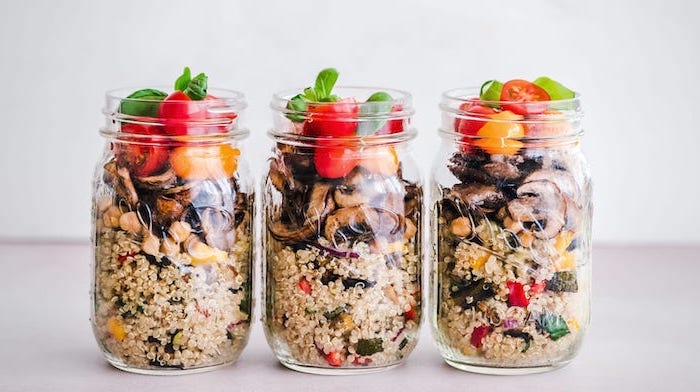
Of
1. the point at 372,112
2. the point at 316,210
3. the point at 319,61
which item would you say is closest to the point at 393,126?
the point at 372,112

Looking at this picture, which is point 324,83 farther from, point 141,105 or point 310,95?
point 141,105

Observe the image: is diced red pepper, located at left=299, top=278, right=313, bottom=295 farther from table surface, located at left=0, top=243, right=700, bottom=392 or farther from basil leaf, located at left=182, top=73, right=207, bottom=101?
basil leaf, located at left=182, top=73, right=207, bottom=101

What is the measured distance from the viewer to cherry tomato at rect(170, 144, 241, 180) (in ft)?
4.78

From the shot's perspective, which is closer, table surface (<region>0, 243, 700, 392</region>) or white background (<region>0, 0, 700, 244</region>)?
table surface (<region>0, 243, 700, 392</region>)

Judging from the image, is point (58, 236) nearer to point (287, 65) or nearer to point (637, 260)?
point (287, 65)

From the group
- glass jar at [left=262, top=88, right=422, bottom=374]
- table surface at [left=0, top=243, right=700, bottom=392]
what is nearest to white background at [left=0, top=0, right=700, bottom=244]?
table surface at [left=0, top=243, right=700, bottom=392]

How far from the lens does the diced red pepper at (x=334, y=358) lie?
149 centimetres

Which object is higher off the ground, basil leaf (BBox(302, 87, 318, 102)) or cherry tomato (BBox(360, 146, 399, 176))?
basil leaf (BBox(302, 87, 318, 102))

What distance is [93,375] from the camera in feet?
4.97

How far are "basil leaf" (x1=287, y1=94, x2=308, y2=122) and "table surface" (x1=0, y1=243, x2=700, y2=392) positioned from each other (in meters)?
0.30

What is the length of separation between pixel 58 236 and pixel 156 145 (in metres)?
0.95

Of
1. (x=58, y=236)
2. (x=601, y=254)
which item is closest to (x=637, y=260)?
(x=601, y=254)

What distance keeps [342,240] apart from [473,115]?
0.69 ft

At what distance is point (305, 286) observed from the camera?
1.47 m
